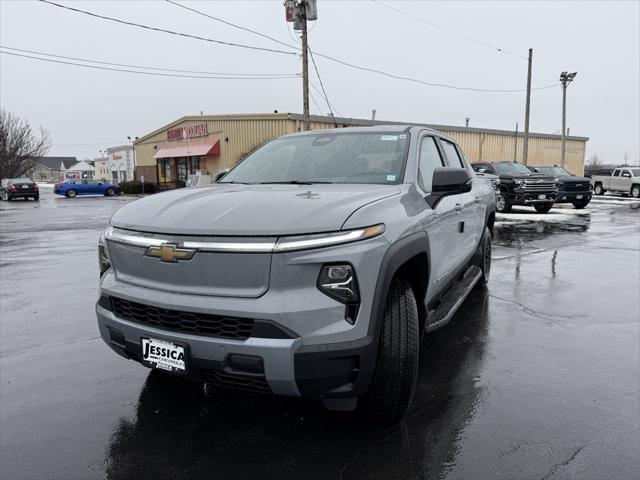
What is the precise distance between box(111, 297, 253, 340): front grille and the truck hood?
0.42 meters

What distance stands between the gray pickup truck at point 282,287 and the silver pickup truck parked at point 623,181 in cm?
3164

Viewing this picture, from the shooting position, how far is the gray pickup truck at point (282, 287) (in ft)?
7.58

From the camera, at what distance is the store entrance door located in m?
36.3

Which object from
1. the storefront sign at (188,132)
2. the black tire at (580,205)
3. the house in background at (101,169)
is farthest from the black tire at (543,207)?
the house in background at (101,169)

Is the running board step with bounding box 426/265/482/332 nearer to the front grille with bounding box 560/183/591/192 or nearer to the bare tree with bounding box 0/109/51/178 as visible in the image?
the front grille with bounding box 560/183/591/192

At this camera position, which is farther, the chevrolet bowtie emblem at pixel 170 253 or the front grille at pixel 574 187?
the front grille at pixel 574 187

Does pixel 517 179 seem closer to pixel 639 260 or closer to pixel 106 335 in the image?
pixel 639 260

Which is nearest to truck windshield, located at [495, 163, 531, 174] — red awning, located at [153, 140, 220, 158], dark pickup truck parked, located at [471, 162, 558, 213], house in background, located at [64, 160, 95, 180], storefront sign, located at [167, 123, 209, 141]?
dark pickup truck parked, located at [471, 162, 558, 213]

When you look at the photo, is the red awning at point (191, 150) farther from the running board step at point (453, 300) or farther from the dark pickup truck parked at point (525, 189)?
the running board step at point (453, 300)

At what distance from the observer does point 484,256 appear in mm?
6004

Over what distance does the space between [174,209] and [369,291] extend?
47.2 inches

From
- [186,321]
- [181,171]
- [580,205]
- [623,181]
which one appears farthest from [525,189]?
[181,171]

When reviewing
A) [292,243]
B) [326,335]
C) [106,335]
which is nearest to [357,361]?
[326,335]

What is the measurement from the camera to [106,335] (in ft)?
9.46
